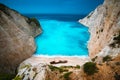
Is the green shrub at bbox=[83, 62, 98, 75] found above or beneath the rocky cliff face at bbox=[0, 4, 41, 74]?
beneath

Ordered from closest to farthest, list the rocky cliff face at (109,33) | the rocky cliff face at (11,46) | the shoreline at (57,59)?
1. the rocky cliff face at (109,33)
2. the rocky cliff face at (11,46)
3. the shoreline at (57,59)

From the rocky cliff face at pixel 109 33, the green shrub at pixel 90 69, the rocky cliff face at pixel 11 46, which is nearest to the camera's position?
the green shrub at pixel 90 69

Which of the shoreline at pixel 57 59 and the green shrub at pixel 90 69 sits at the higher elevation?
the shoreline at pixel 57 59

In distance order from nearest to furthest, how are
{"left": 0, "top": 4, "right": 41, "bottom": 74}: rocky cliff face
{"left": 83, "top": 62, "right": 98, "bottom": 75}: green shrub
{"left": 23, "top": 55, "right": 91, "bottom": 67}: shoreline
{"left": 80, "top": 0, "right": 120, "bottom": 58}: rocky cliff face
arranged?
1. {"left": 83, "top": 62, "right": 98, "bottom": 75}: green shrub
2. {"left": 80, "top": 0, "right": 120, "bottom": 58}: rocky cliff face
3. {"left": 0, "top": 4, "right": 41, "bottom": 74}: rocky cliff face
4. {"left": 23, "top": 55, "right": 91, "bottom": 67}: shoreline

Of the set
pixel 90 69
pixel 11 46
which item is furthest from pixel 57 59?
pixel 90 69

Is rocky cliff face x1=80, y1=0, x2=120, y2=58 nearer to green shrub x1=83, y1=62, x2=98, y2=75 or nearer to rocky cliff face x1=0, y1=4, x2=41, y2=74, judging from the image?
green shrub x1=83, y1=62, x2=98, y2=75

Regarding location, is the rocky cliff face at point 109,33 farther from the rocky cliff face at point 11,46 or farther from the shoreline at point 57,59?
the rocky cliff face at point 11,46

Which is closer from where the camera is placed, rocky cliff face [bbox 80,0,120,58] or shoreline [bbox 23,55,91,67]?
rocky cliff face [bbox 80,0,120,58]

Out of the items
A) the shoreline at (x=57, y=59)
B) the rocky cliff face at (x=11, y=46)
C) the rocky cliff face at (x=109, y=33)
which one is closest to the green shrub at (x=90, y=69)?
the rocky cliff face at (x=109, y=33)

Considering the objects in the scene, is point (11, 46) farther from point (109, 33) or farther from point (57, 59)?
point (109, 33)

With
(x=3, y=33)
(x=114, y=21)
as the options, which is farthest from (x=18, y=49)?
(x=114, y=21)

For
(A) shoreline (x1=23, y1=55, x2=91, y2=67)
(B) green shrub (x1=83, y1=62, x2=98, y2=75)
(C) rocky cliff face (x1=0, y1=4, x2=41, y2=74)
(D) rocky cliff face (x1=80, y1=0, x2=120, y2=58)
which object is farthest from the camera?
(A) shoreline (x1=23, y1=55, x2=91, y2=67)

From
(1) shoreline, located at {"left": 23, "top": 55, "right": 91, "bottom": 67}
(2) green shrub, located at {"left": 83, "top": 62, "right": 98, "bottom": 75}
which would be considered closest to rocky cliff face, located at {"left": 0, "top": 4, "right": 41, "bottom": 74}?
(1) shoreline, located at {"left": 23, "top": 55, "right": 91, "bottom": 67}
